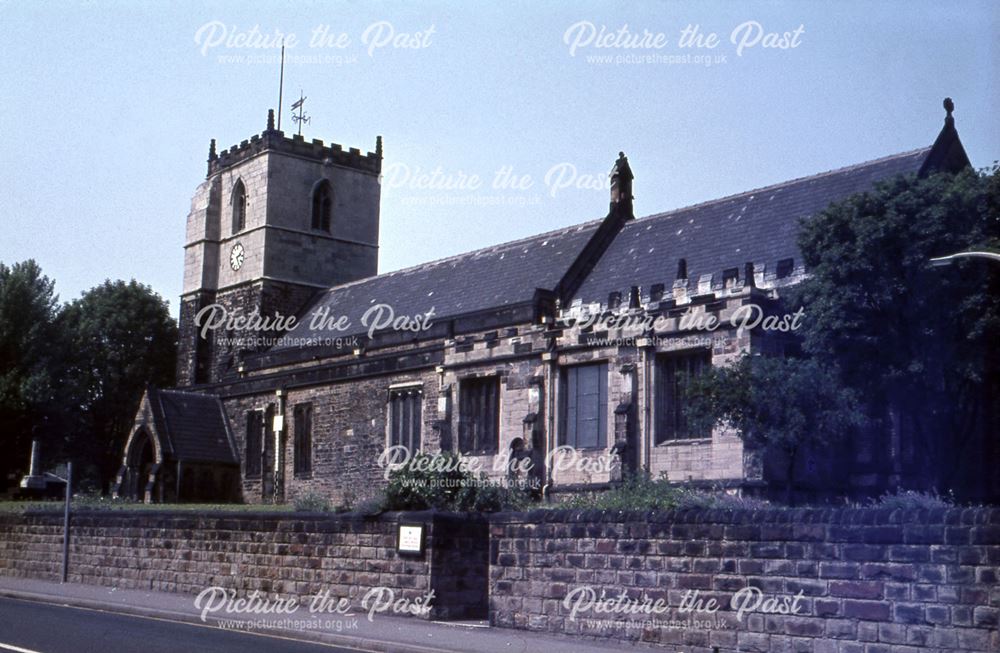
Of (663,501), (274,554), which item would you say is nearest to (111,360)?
(274,554)

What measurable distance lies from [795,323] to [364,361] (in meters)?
18.1

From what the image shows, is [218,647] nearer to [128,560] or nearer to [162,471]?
[128,560]

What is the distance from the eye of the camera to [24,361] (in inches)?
2330

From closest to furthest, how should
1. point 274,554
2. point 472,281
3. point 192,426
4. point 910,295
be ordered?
point 274,554 → point 910,295 → point 472,281 → point 192,426

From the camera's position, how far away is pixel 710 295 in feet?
99.5

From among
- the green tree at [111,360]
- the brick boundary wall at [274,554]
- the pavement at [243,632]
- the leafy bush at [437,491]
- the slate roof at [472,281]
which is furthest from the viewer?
the green tree at [111,360]

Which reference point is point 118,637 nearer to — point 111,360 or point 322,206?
point 322,206

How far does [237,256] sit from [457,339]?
77.2 ft

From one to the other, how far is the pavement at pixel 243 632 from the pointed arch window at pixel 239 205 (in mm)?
39056

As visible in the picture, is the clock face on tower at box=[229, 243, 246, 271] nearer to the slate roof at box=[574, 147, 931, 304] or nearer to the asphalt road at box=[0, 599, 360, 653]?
the slate roof at box=[574, 147, 931, 304]

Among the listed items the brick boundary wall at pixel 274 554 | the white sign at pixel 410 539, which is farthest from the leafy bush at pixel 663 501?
the white sign at pixel 410 539

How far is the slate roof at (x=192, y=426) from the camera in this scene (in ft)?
157

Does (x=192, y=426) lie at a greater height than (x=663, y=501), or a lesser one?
greater

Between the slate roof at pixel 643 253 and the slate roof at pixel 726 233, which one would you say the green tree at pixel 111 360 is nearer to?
the slate roof at pixel 643 253
